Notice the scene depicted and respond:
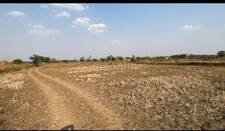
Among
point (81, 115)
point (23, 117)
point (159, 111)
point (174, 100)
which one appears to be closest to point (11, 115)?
point (23, 117)

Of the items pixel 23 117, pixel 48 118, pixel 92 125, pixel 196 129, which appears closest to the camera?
pixel 196 129

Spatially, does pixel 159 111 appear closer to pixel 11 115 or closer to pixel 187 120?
pixel 187 120

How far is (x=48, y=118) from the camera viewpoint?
45.9 ft

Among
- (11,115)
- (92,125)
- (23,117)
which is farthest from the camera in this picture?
(11,115)

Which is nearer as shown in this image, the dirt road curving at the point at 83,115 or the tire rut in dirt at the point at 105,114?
the tire rut in dirt at the point at 105,114

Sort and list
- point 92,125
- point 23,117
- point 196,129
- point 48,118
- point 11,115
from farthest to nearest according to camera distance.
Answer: point 11,115 < point 23,117 < point 48,118 < point 92,125 < point 196,129

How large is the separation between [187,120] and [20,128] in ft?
22.7

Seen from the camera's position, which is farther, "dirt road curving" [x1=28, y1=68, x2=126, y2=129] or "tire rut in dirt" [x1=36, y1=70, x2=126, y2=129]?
"dirt road curving" [x1=28, y1=68, x2=126, y2=129]

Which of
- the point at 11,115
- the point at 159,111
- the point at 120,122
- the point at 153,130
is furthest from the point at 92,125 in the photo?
the point at 11,115

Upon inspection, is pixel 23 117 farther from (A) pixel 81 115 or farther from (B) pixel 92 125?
(B) pixel 92 125

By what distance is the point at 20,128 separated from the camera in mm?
12883

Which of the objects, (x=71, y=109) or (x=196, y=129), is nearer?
(x=196, y=129)

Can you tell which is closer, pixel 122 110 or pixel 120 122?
pixel 120 122

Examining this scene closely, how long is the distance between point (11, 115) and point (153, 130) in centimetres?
850
